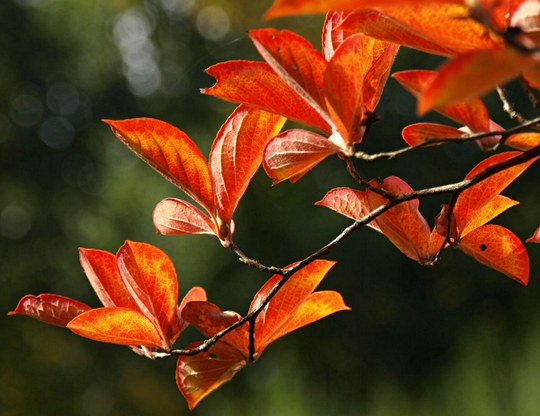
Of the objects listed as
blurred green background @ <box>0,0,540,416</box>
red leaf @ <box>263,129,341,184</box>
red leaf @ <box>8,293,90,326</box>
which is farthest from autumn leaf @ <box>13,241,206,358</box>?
blurred green background @ <box>0,0,540,416</box>

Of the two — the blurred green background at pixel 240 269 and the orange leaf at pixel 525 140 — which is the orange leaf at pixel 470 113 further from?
the blurred green background at pixel 240 269

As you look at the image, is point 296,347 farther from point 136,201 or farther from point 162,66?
point 162,66

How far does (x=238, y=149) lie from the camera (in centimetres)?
46

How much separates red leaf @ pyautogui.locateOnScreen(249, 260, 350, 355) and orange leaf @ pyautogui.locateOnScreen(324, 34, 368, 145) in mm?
111

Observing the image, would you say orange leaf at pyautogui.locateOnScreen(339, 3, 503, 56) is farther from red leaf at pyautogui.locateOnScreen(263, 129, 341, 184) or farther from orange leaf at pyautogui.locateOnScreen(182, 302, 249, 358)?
orange leaf at pyautogui.locateOnScreen(182, 302, 249, 358)

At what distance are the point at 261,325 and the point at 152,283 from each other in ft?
0.23

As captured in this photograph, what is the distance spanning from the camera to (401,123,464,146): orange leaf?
1.22ft

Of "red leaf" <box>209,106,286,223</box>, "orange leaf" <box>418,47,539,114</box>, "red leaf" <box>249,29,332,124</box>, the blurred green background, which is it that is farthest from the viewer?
the blurred green background

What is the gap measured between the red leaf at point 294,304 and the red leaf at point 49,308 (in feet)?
0.36

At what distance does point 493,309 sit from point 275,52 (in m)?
5.81

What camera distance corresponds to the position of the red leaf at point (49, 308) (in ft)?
1.53

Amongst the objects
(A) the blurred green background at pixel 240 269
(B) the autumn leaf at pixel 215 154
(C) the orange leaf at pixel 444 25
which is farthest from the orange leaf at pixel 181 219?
(A) the blurred green background at pixel 240 269

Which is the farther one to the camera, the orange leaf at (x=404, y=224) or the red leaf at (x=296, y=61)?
the orange leaf at (x=404, y=224)

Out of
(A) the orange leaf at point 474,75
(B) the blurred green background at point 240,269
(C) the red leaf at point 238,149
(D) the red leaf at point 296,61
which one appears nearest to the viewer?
(A) the orange leaf at point 474,75
